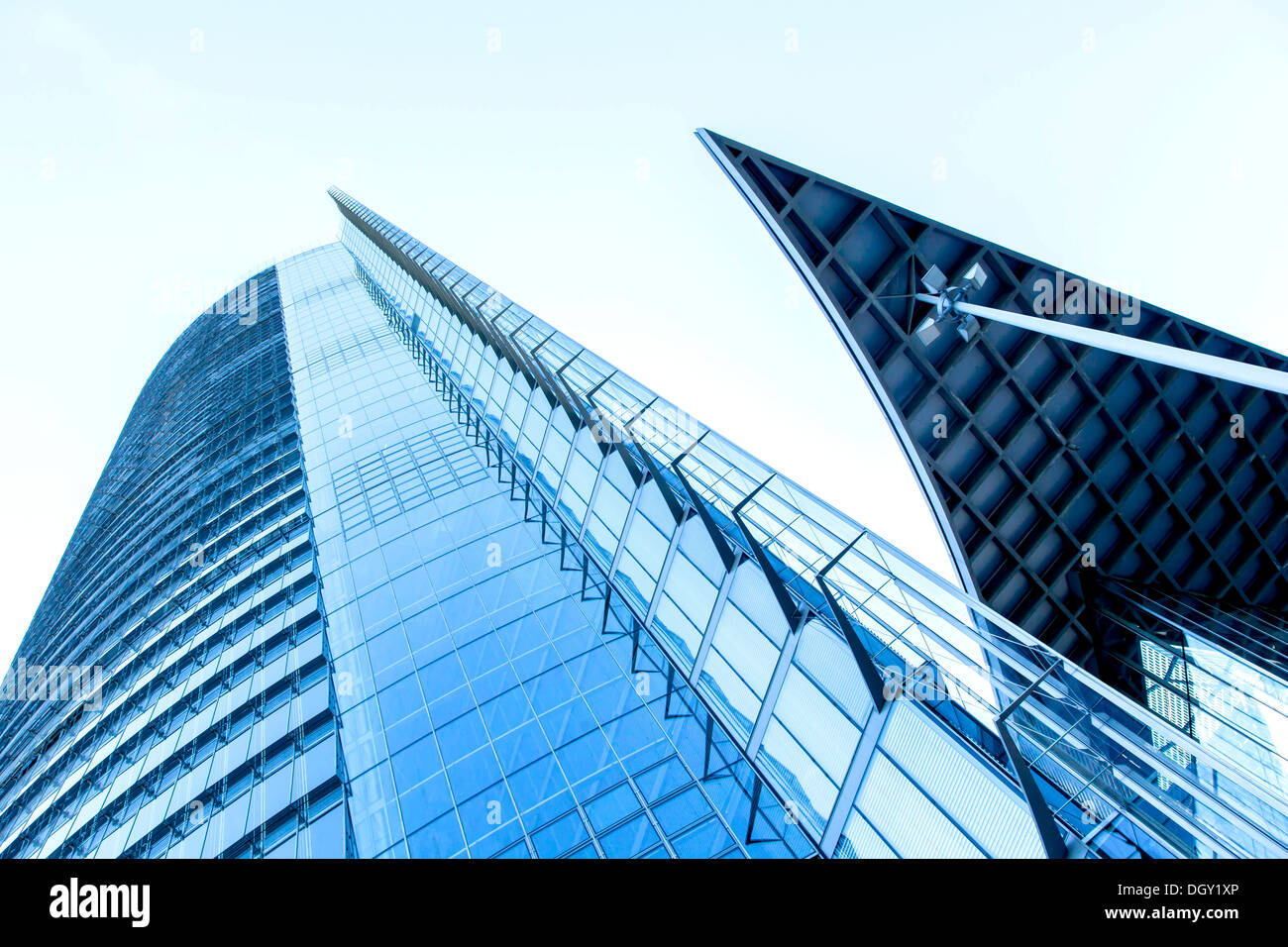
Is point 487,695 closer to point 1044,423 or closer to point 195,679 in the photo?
point 195,679

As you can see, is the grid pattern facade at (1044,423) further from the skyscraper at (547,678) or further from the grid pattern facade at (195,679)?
the grid pattern facade at (195,679)

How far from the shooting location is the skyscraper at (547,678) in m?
8.88

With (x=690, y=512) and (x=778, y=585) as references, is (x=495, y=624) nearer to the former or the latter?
(x=690, y=512)

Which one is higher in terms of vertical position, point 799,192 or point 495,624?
point 799,192

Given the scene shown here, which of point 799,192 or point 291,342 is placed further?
point 291,342

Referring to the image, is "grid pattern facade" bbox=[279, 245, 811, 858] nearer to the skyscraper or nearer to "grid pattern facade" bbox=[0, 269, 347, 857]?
the skyscraper

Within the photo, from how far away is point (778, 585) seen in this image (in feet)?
35.5

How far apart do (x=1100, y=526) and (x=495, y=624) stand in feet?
65.7

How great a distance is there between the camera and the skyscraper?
29.1ft

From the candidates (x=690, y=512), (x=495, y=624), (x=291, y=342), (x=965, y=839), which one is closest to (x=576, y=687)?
(x=495, y=624)

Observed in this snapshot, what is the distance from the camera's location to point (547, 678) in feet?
59.5

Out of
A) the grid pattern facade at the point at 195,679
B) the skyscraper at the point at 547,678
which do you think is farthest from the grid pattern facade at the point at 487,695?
the grid pattern facade at the point at 195,679

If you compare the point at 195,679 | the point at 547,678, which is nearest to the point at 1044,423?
the point at 547,678
